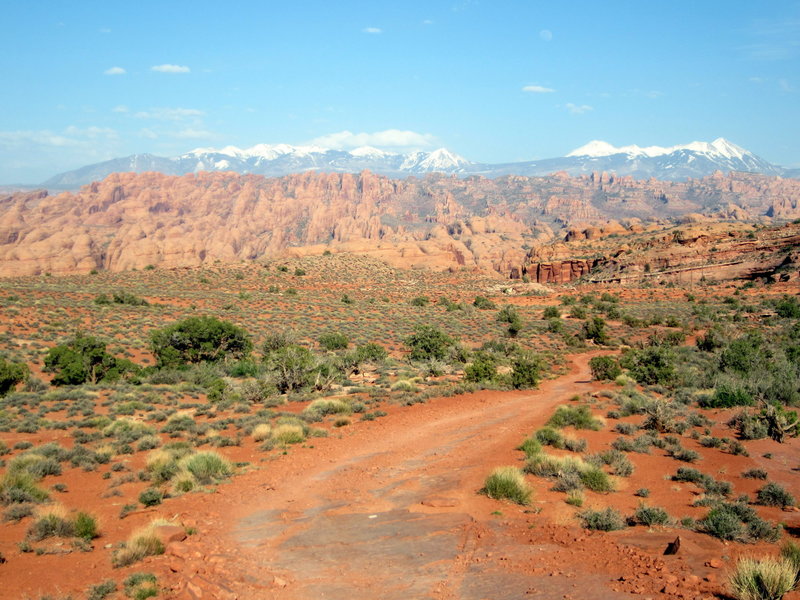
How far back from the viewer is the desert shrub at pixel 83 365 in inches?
996

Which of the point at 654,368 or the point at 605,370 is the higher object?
the point at 654,368

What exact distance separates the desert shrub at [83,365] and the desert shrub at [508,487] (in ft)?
71.9

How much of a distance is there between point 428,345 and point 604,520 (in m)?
24.2

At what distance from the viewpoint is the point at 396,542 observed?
8883mm

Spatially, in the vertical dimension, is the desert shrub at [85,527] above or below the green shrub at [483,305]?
above

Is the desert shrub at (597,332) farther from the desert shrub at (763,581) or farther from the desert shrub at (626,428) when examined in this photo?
the desert shrub at (763,581)

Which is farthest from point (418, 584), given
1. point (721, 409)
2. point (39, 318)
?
point (39, 318)

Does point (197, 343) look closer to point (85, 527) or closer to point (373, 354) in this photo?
point (373, 354)

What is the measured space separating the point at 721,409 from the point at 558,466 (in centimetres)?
897

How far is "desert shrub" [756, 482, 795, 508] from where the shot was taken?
930 centimetres

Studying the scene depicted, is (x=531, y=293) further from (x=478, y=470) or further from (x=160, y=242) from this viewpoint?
(x=160, y=242)

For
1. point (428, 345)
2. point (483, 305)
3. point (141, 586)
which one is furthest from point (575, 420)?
point (483, 305)

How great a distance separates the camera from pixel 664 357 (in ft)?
80.8

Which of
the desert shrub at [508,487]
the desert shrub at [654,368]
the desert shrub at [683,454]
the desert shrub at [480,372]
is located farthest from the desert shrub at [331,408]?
the desert shrub at [654,368]
